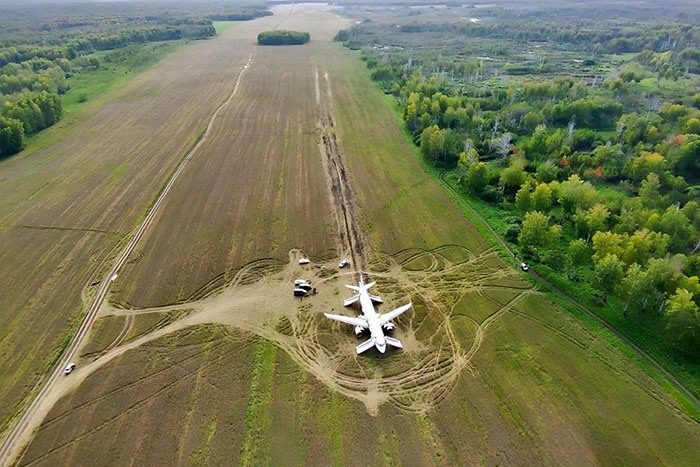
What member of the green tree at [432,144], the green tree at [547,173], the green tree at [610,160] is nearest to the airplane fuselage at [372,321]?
the green tree at [432,144]

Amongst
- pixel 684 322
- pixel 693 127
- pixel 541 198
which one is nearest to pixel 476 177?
pixel 541 198

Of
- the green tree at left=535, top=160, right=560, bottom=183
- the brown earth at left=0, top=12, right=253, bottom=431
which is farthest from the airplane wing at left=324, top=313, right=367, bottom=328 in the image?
the green tree at left=535, top=160, right=560, bottom=183

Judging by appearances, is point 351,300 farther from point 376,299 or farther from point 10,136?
point 10,136

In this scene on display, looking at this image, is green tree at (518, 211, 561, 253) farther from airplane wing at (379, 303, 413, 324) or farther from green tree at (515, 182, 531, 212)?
airplane wing at (379, 303, 413, 324)

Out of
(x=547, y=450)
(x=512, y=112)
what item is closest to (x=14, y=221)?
(x=547, y=450)

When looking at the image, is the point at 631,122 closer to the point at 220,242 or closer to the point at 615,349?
the point at 615,349

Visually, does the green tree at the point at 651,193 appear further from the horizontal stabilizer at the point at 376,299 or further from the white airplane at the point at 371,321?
the horizontal stabilizer at the point at 376,299

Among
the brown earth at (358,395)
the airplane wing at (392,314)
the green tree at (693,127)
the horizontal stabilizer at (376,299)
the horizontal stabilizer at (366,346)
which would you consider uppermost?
the green tree at (693,127)
